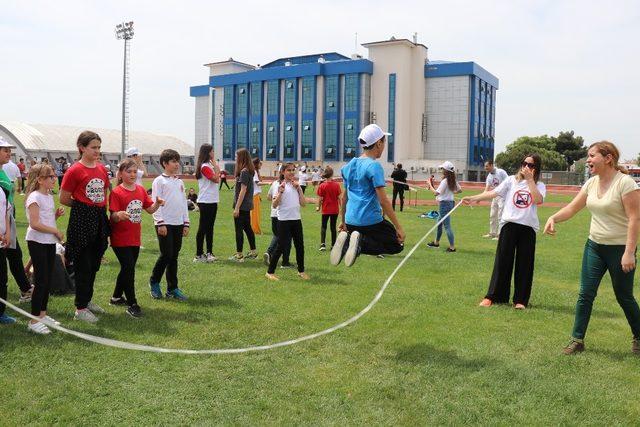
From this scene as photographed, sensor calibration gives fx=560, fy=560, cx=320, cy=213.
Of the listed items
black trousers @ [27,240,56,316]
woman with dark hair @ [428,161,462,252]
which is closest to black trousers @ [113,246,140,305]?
black trousers @ [27,240,56,316]

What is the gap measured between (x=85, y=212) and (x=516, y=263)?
527cm

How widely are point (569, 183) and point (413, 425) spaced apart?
6282 centimetres

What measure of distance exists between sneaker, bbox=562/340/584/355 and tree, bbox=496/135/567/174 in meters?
77.4

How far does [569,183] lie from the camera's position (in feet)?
199

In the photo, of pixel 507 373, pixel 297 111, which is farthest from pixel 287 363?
pixel 297 111

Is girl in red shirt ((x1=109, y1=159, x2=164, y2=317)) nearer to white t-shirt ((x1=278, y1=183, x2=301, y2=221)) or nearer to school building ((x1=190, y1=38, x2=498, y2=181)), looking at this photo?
white t-shirt ((x1=278, y1=183, x2=301, y2=221))

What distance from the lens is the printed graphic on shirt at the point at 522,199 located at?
713 centimetres

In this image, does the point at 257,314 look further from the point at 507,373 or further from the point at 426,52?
the point at 426,52

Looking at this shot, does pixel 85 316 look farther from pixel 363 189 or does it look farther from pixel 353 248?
pixel 363 189

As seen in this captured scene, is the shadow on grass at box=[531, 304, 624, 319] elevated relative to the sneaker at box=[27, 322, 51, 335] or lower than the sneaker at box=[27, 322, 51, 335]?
lower

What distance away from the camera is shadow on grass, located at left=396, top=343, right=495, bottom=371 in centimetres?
504

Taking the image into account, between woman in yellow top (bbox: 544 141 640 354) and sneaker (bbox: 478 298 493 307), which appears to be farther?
sneaker (bbox: 478 298 493 307)

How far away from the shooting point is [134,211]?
6.40 m

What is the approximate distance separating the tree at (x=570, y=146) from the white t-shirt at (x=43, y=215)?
9499cm
